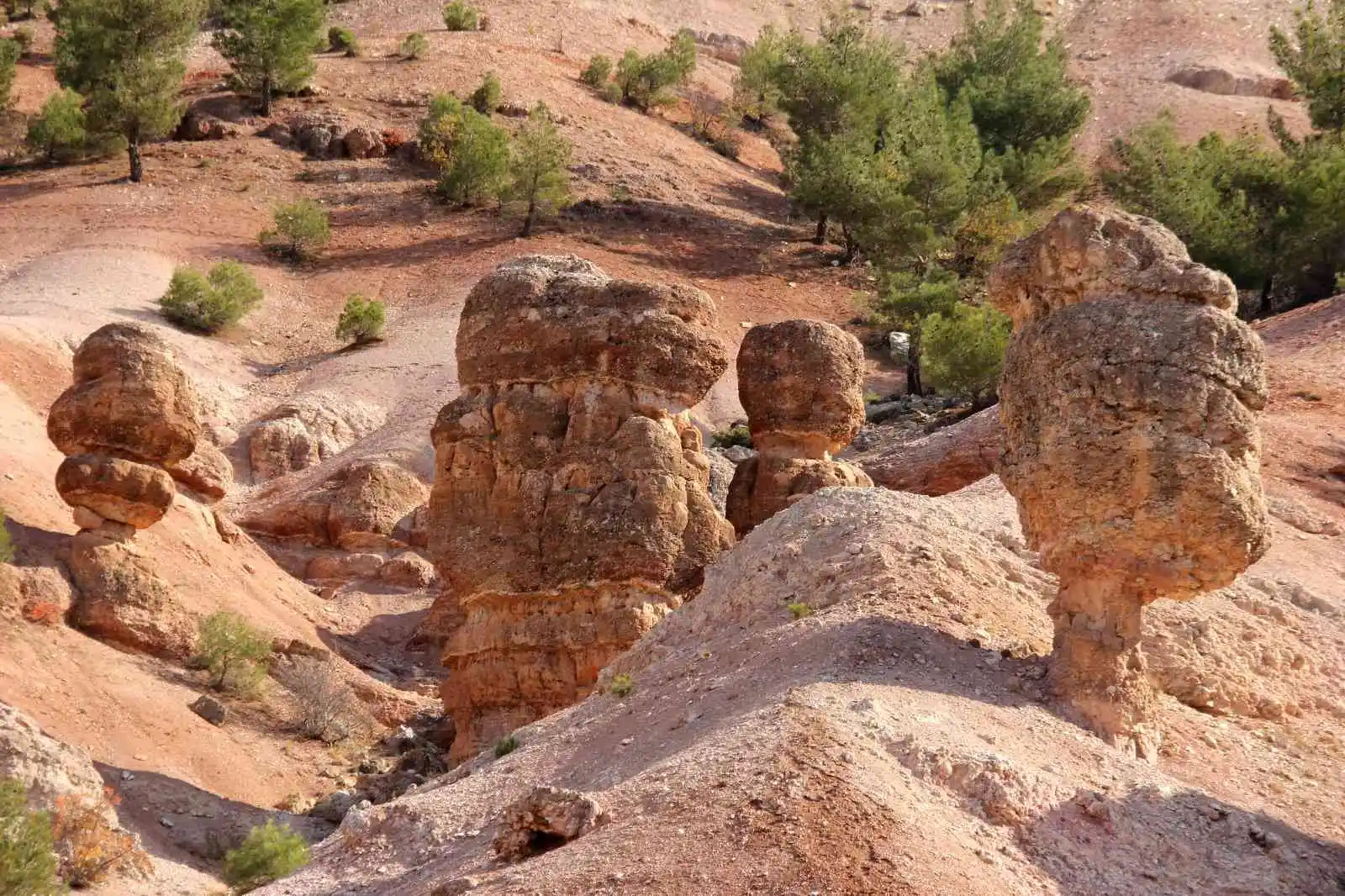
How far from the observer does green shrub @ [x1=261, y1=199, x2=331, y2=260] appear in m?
44.5

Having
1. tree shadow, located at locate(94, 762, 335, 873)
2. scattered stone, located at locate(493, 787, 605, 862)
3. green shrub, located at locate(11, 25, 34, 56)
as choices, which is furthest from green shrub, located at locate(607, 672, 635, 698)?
green shrub, located at locate(11, 25, 34, 56)

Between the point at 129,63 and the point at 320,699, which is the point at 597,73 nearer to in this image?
the point at 129,63

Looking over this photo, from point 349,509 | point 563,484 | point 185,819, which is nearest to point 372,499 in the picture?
point 349,509

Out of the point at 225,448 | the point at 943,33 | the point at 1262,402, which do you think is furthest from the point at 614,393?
the point at 943,33

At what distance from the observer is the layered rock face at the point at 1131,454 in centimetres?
1276

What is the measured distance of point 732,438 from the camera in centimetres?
3400

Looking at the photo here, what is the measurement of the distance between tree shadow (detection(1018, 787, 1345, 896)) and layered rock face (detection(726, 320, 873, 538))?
9801 mm

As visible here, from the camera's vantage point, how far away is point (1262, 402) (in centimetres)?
1330

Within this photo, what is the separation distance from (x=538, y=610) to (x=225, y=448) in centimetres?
1538

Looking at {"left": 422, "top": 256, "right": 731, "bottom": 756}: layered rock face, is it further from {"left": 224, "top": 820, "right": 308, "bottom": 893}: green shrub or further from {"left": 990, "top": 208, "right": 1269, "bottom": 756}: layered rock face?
{"left": 990, "top": 208, "right": 1269, "bottom": 756}: layered rock face

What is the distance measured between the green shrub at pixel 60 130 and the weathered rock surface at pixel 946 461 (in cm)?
2720

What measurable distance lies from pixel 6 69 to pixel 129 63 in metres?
4.98

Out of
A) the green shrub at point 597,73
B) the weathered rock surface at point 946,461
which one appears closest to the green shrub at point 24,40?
the green shrub at point 597,73

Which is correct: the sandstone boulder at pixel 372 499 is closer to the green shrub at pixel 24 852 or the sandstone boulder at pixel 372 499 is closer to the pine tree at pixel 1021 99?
the green shrub at pixel 24 852
